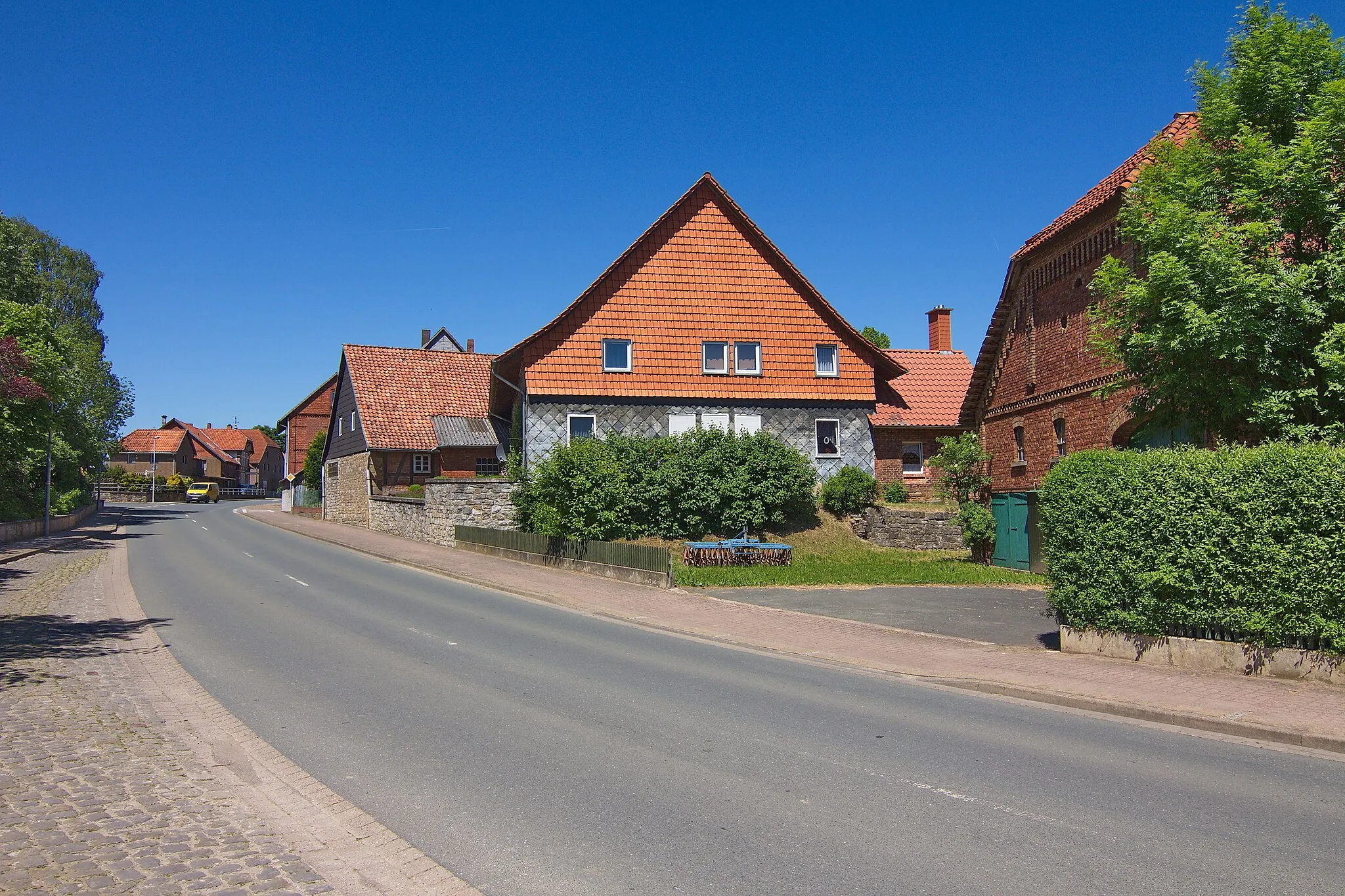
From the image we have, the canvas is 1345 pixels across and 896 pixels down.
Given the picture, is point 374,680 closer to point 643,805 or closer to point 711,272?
point 643,805

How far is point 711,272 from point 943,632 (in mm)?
20528

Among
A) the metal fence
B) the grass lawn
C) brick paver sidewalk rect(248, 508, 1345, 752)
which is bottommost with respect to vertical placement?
brick paver sidewalk rect(248, 508, 1345, 752)

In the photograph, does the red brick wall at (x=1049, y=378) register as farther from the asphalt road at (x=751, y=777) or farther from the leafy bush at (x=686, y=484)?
the asphalt road at (x=751, y=777)

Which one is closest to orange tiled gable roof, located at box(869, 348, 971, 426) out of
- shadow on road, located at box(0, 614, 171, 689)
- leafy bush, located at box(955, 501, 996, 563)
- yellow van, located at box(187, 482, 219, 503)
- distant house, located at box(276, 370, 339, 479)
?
leafy bush, located at box(955, 501, 996, 563)

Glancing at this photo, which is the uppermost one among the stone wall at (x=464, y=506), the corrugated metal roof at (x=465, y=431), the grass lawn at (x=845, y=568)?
the corrugated metal roof at (x=465, y=431)

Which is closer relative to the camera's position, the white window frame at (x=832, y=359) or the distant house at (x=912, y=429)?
the white window frame at (x=832, y=359)

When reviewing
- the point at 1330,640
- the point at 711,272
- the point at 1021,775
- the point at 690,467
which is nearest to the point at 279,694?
the point at 1021,775

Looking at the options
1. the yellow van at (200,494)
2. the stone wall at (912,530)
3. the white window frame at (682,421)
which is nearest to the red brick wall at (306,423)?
the yellow van at (200,494)

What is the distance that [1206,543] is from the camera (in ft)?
35.8

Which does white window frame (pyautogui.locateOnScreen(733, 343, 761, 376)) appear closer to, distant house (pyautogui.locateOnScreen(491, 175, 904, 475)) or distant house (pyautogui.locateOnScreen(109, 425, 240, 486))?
distant house (pyautogui.locateOnScreen(491, 175, 904, 475))

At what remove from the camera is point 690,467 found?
27.0 m

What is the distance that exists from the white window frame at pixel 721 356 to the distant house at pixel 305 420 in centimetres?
5448

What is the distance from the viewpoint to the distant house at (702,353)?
31.0 meters

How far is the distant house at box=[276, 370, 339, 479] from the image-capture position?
77875mm
